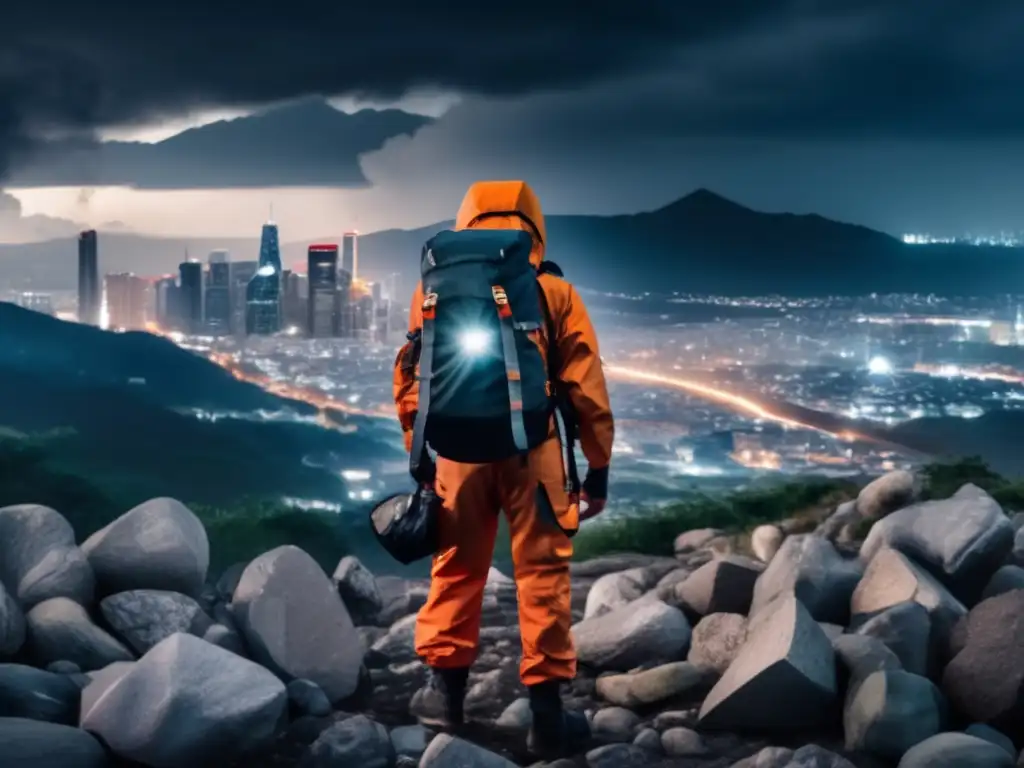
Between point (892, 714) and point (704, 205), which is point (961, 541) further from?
point (704, 205)

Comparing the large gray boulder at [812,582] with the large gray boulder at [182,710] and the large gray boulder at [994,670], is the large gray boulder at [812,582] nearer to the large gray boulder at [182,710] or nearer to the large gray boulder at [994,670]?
the large gray boulder at [994,670]

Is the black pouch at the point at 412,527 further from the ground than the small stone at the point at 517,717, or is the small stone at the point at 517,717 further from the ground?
the black pouch at the point at 412,527

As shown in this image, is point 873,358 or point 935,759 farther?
point 873,358

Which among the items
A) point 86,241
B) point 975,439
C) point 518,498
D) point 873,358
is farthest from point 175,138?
point 975,439

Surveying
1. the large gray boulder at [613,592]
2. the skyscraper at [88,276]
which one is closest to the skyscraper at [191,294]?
the skyscraper at [88,276]

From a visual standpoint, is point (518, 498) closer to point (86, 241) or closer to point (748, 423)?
point (748, 423)

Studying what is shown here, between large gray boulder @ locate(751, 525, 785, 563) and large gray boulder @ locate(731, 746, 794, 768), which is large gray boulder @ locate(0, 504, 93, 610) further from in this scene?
large gray boulder @ locate(751, 525, 785, 563)

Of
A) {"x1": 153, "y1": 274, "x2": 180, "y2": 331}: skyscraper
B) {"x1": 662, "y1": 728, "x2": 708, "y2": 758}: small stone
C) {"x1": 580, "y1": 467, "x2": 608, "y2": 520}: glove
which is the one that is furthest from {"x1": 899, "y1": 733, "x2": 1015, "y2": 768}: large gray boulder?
{"x1": 153, "y1": 274, "x2": 180, "y2": 331}: skyscraper
